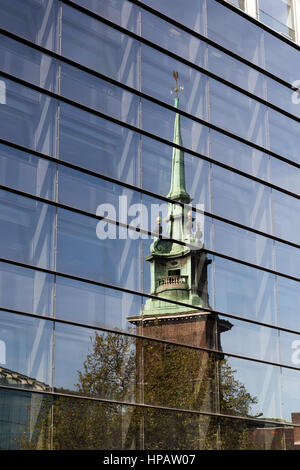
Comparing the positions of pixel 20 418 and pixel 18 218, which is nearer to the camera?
pixel 20 418

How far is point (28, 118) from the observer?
64.5 ft

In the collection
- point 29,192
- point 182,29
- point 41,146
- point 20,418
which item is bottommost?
point 20,418

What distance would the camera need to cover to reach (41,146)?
Answer: 19797mm

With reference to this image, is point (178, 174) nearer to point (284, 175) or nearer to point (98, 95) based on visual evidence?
point (98, 95)

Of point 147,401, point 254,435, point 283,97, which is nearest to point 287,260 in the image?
point 283,97

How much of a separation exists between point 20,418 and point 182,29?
1257 centimetres

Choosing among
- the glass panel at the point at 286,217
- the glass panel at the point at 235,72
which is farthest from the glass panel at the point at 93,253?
the glass panel at the point at 235,72

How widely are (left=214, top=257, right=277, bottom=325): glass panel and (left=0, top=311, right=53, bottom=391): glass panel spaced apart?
5993 millimetres

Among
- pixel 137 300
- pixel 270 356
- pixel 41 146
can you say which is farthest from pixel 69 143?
pixel 270 356

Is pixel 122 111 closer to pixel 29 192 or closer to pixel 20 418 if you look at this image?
pixel 29 192

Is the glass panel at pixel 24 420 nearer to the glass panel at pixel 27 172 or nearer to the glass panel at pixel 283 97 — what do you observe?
the glass panel at pixel 27 172

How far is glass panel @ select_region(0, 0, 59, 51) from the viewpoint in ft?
65.4

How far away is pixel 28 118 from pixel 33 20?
8.62ft

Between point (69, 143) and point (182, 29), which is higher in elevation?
point (182, 29)
